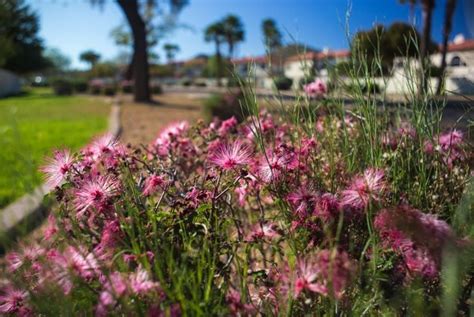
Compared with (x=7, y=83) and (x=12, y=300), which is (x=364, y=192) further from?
(x=7, y=83)

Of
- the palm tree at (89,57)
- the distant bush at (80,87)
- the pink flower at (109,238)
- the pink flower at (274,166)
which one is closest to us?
the pink flower at (109,238)

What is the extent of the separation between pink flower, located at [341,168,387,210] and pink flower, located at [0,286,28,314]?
3.53ft

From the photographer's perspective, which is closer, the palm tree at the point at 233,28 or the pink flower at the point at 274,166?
the pink flower at the point at 274,166

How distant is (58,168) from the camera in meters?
1.66

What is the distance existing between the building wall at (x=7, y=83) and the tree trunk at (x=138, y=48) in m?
24.6

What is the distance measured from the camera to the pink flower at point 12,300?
1.37 metres

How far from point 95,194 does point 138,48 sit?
2078 centimetres

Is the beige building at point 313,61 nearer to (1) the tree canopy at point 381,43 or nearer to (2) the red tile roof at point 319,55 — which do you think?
(2) the red tile roof at point 319,55

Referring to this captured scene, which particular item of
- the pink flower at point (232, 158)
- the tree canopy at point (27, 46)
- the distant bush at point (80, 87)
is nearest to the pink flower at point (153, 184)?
the pink flower at point (232, 158)

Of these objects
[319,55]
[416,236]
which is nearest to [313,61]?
[319,55]

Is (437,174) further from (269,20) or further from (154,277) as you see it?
(269,20)

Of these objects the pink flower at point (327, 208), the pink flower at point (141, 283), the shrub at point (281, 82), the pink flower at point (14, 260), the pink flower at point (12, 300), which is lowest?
the pink flower at point (12, 300)

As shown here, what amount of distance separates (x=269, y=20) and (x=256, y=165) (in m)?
69.7

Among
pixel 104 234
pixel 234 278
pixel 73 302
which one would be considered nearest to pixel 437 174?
pixel 234 278
